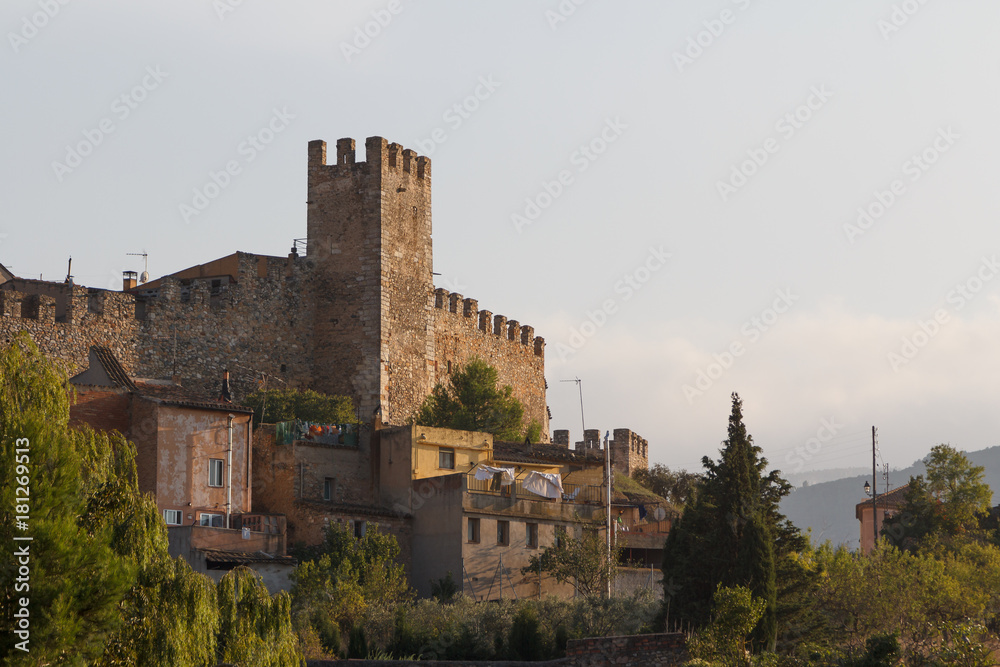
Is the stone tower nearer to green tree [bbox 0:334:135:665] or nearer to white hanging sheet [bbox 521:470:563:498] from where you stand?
white hanging sheet [bbox 521:470:563:498]

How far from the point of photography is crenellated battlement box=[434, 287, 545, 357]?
Result: 57.8 meters

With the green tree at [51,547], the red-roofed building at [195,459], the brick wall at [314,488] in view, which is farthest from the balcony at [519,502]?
the green tree at [51,547]

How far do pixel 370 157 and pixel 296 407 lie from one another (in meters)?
10.6

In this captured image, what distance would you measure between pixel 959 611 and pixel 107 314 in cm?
2713

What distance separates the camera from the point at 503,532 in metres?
42.0

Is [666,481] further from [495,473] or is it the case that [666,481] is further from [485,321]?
[495,473]

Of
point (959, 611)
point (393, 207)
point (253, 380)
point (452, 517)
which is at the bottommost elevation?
point (959, 611)

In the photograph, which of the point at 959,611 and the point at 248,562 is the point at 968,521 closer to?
the point at 959,611

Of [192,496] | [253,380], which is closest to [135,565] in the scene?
[192,496]

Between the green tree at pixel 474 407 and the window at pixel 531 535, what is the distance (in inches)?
327

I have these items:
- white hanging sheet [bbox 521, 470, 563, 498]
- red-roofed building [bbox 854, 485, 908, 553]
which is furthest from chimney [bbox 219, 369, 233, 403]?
red-roofed building [bbox 854, 485, 908, 553]

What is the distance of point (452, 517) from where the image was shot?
41.5 m

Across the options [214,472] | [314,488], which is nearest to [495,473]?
[314,488]

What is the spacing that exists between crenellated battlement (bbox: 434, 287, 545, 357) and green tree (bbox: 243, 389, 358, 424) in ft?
32.0
